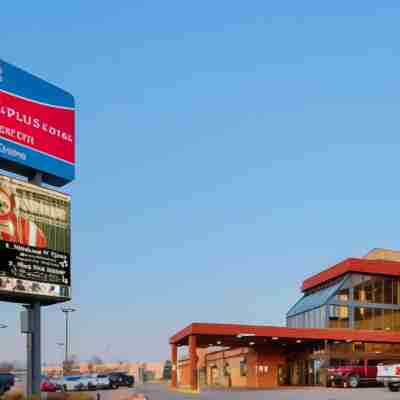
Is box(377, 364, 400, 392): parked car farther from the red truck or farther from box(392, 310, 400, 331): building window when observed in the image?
box(392, 310, 400, 331): building window

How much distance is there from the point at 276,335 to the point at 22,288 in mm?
32084

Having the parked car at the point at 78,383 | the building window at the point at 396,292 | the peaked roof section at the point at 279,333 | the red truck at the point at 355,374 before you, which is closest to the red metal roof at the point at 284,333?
the peaked roof section at the point at 279,333

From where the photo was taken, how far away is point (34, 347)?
2509cm

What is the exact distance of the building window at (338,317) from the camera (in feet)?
193

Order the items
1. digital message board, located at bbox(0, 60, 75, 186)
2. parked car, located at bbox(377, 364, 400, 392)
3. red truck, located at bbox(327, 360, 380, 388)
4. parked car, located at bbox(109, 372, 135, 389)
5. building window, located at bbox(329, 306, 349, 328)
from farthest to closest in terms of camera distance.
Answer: building window, located at bbox(329, 306, 349, 328) < parked car, located at bbox(109, 372, 135, 389) < red truck, located at bbox(327, 360, 380, 388) < parked car, located at bbox(377, 364, 400, 392) < digital message board, located at bbox(0, 60, 75, 186)

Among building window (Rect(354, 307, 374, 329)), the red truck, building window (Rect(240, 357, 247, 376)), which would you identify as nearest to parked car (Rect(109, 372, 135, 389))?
building window (Rect(240, 357, 247, 376))

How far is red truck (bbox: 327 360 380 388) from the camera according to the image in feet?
159

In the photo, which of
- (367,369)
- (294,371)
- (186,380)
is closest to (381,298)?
(294,371)

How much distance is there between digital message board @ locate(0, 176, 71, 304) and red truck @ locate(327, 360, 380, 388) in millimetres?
28192

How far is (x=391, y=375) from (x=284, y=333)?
1180 cm

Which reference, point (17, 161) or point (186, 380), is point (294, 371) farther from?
point (17, 161)

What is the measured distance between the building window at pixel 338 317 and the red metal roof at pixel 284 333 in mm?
2587

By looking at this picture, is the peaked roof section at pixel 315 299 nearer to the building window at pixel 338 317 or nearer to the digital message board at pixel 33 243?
the building window at pixel 338 317

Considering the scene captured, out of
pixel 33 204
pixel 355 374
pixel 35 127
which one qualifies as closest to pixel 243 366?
pixel 355 374
